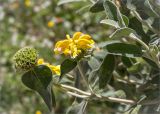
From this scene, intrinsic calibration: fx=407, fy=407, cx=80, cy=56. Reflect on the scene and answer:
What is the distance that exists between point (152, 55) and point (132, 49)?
0.06 meters

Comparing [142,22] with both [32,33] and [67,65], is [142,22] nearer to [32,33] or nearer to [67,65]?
[67,65]

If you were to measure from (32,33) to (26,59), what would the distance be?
2323 millimetres

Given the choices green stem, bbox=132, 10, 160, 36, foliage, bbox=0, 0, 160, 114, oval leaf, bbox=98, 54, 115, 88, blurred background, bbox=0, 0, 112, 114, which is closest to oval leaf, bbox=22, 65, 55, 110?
foliage, bbox=0, 0, 160, 114

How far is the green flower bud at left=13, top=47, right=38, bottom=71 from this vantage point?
1028 millimetres

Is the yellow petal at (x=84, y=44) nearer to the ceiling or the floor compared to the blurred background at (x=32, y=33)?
nearer to the ceiling

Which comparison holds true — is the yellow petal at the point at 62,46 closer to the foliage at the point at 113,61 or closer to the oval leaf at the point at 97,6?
the foliage at the point at 113,61

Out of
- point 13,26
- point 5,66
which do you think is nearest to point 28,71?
point 5,66

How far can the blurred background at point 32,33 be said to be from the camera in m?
2.68

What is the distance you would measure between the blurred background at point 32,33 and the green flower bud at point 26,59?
1459mm

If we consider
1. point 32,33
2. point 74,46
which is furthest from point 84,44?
point 32,33

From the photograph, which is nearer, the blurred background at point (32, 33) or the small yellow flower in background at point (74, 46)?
the small yellow flower in background at point (74, 46)

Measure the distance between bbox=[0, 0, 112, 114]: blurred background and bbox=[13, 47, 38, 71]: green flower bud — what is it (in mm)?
1459

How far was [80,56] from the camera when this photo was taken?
1.01 metres

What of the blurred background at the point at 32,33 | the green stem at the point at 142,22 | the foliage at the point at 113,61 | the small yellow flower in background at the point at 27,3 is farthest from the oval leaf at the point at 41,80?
the small yellow flower in background at the point at 27,3
